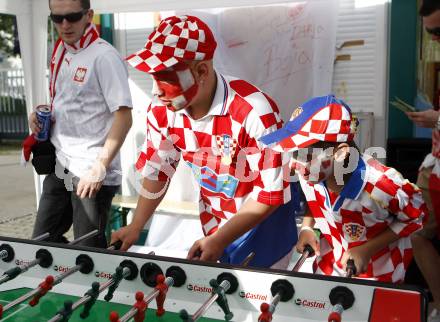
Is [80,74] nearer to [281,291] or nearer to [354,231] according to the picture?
[354,231]

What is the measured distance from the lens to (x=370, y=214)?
6.10 ft

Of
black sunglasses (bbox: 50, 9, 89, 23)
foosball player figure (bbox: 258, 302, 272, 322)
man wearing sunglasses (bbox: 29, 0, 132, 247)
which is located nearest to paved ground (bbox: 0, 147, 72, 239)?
man wearing sunglasses (bbox: 29, 0, 132, 247)

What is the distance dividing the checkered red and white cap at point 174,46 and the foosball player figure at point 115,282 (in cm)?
67

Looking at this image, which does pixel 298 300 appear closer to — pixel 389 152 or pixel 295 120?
pixel 295 120

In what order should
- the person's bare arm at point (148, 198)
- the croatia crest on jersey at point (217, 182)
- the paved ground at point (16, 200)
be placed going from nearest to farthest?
the croatia crest on jersey at point (217, 182)
the person's bare arm at point (148, 198)
the paved ground at point (16, 200)

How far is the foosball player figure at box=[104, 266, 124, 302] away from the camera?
1.58 metres

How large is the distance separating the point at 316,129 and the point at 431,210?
1476mm

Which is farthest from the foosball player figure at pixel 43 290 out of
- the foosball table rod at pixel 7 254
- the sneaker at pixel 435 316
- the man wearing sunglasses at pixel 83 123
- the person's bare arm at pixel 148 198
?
the sneaker at pixel 435 316

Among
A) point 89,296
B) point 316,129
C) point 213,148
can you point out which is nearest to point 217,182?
point 213,148

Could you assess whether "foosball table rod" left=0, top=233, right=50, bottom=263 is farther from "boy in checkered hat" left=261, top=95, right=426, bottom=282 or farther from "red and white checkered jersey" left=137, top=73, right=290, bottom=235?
"boy in checkered hat" left=261, top=95, right=426, bottom=282

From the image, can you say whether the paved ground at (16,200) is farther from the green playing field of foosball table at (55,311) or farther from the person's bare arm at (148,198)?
the green playing field of foosball table at (55,311)

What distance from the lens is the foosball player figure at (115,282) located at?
158 cm

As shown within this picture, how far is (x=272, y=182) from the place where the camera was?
189 cm

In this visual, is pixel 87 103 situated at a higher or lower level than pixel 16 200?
higher
